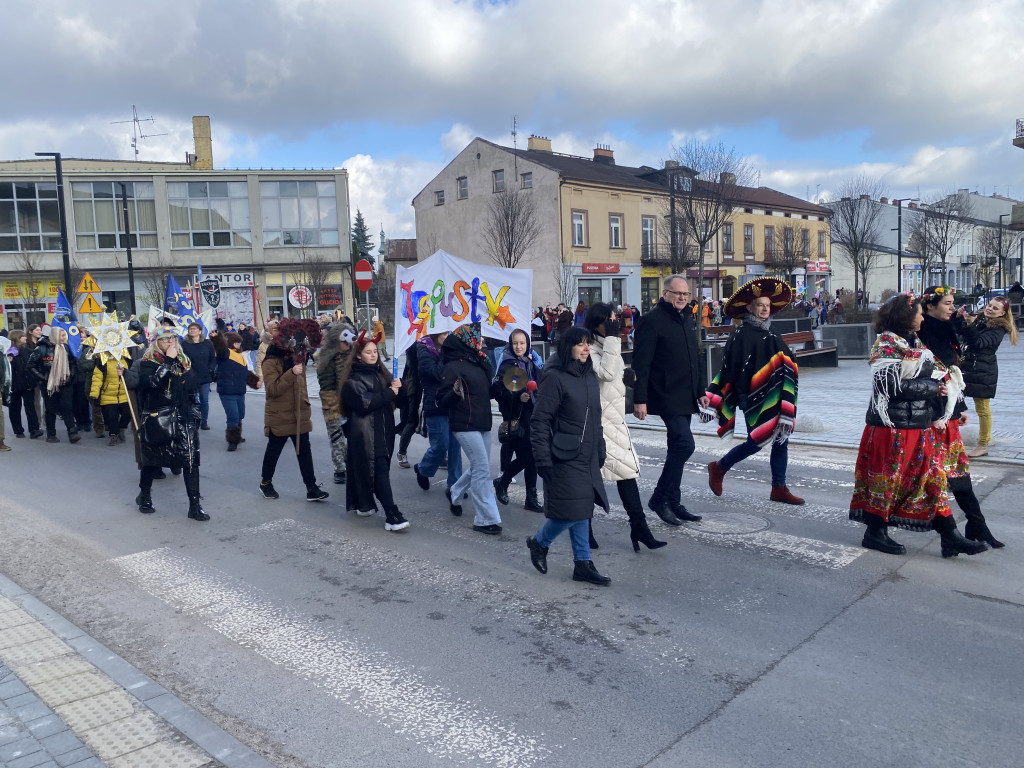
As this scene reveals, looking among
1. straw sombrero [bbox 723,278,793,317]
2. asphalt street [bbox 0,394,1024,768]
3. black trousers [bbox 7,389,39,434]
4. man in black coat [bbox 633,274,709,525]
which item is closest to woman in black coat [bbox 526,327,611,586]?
asphalt street [bbox 0,394,1024,768]

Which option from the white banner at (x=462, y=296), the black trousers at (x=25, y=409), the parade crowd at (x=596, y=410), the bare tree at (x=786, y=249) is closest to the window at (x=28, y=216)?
the black trousers at (x=25, y=409)

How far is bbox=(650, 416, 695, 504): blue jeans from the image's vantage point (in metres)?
6.56

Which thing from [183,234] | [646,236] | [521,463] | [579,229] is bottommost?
[521,463]

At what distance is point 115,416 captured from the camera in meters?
12.2

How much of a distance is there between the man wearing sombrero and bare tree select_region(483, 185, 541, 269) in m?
28.1

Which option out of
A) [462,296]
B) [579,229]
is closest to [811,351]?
[462,296]

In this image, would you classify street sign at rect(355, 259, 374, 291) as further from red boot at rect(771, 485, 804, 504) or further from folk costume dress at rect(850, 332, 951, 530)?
folk costume dress at rect(850, 332, 951, 530)

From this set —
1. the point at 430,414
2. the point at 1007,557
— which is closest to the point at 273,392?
the point at 430,414

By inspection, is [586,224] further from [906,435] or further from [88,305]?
[906,435]

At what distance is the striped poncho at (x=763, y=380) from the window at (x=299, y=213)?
3684 cm

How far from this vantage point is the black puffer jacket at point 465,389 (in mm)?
6812

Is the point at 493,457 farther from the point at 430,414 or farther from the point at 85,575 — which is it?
the point at 85,575

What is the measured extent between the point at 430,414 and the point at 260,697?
13.3ft

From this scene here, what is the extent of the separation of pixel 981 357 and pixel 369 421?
6.21m
